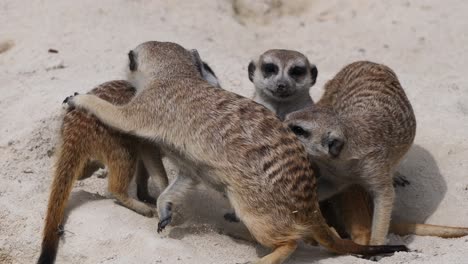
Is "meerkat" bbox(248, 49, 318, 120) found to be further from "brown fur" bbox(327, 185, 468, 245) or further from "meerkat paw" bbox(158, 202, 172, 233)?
"meerkat paw" bbox(158, 202, 172, 233)

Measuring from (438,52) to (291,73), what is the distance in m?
1.60

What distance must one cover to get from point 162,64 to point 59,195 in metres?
0.70

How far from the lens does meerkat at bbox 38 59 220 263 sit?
2899 millimetres

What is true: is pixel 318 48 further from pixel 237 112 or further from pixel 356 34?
pixel 237 112

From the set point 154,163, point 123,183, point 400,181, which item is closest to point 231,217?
point 154,163

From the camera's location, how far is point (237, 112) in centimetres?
285

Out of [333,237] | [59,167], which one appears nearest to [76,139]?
[59,167]

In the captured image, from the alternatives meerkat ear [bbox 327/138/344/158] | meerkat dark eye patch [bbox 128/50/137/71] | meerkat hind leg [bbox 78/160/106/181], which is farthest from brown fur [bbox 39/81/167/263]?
meerkat ear [bbox 327/138/344/158]

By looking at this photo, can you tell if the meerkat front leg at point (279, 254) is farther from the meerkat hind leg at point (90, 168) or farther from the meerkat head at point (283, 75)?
the meerkat head at point (283, 75)

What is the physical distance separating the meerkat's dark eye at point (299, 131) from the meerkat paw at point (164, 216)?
55 centimetres

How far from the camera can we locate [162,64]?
320cm

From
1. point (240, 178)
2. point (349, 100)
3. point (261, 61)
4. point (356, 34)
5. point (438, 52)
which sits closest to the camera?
point (240, 178)

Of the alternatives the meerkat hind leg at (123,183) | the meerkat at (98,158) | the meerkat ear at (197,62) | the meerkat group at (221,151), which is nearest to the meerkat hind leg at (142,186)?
the meerkat group at (221,151)

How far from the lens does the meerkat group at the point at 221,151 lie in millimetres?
2686
